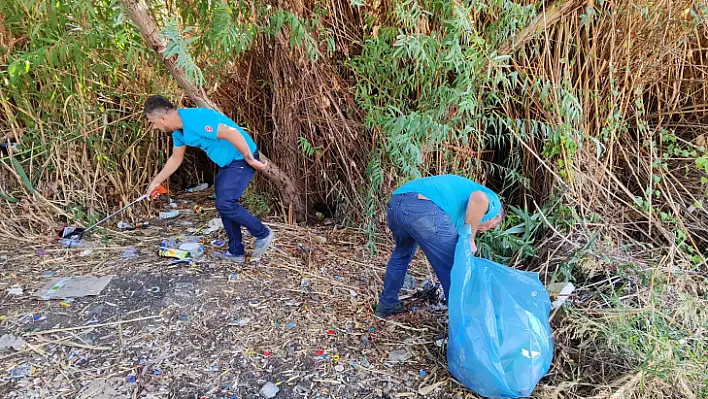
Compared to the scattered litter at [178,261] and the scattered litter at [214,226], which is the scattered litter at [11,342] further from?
the scattered litter at [214,226]

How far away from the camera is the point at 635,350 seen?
1818 millimetres

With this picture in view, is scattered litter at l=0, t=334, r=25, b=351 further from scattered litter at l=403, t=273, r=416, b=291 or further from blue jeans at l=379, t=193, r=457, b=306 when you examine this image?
scattered litter at l=403, t=273, r=416, b=291

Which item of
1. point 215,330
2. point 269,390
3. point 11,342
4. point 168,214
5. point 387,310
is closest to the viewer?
point 269,390

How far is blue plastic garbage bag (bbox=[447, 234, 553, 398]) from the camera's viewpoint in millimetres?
1631

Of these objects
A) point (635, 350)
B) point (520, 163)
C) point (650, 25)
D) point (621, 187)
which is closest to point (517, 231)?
point (520, 163)

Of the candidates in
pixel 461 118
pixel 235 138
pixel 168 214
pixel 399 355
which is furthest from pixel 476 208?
pixel 168 214

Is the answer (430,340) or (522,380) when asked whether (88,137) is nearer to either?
(430,340)

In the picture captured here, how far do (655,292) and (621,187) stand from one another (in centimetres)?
70

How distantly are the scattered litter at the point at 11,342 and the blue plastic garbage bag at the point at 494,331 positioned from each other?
1.83 meters

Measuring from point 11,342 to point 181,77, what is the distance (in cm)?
151

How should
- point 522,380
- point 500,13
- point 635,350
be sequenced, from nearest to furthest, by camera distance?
point 522,380 < point 635,350 < point 500,13

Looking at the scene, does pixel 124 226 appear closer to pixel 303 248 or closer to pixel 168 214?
pixel 168 214

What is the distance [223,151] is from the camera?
98.0 inches

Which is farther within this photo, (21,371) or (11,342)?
(11,342)
